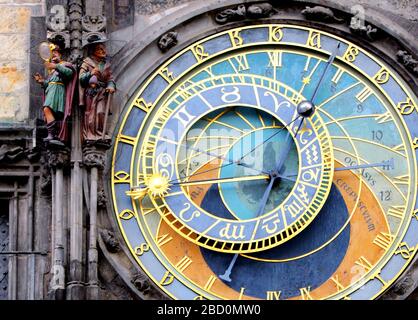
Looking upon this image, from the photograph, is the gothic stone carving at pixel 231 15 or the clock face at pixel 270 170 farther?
the gothic stone carving at pixel 231 15

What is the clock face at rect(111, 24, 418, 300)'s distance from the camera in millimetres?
22781

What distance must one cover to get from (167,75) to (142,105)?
12.9 inches

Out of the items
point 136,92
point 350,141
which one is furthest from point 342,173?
point 136,92

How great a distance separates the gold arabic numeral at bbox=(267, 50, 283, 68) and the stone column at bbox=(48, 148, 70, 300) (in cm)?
185

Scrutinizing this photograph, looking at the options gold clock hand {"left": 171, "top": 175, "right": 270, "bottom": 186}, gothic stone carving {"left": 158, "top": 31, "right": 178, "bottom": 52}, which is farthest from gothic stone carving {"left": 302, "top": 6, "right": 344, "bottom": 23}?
gold clock hand {"left": 171, "top": 175, "right": 270, "bottom": 186}

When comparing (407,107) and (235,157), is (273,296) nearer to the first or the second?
(235,157)

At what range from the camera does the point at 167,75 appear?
2336 centimetres

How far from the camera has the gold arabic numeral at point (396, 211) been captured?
22.9m

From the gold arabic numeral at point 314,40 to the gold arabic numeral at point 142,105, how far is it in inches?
54.6

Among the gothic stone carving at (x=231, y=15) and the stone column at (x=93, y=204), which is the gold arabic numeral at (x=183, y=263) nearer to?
the stone column at (x=93, y=204)

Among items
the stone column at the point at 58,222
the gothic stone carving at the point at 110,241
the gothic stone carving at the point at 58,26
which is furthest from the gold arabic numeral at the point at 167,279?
the gothic stone carving at the point at 58,26

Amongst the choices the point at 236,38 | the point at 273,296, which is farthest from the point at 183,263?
the point at 236,38

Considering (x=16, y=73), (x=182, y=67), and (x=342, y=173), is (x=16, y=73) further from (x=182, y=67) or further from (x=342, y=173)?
(x=342, y=173)

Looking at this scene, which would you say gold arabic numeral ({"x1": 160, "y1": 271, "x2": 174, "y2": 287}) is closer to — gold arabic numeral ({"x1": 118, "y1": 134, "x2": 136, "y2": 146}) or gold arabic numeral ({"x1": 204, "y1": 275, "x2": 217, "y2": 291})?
gold arabic numeral ({"x1": 204, "y1": 275, "x2": 217, "y2": 291})
